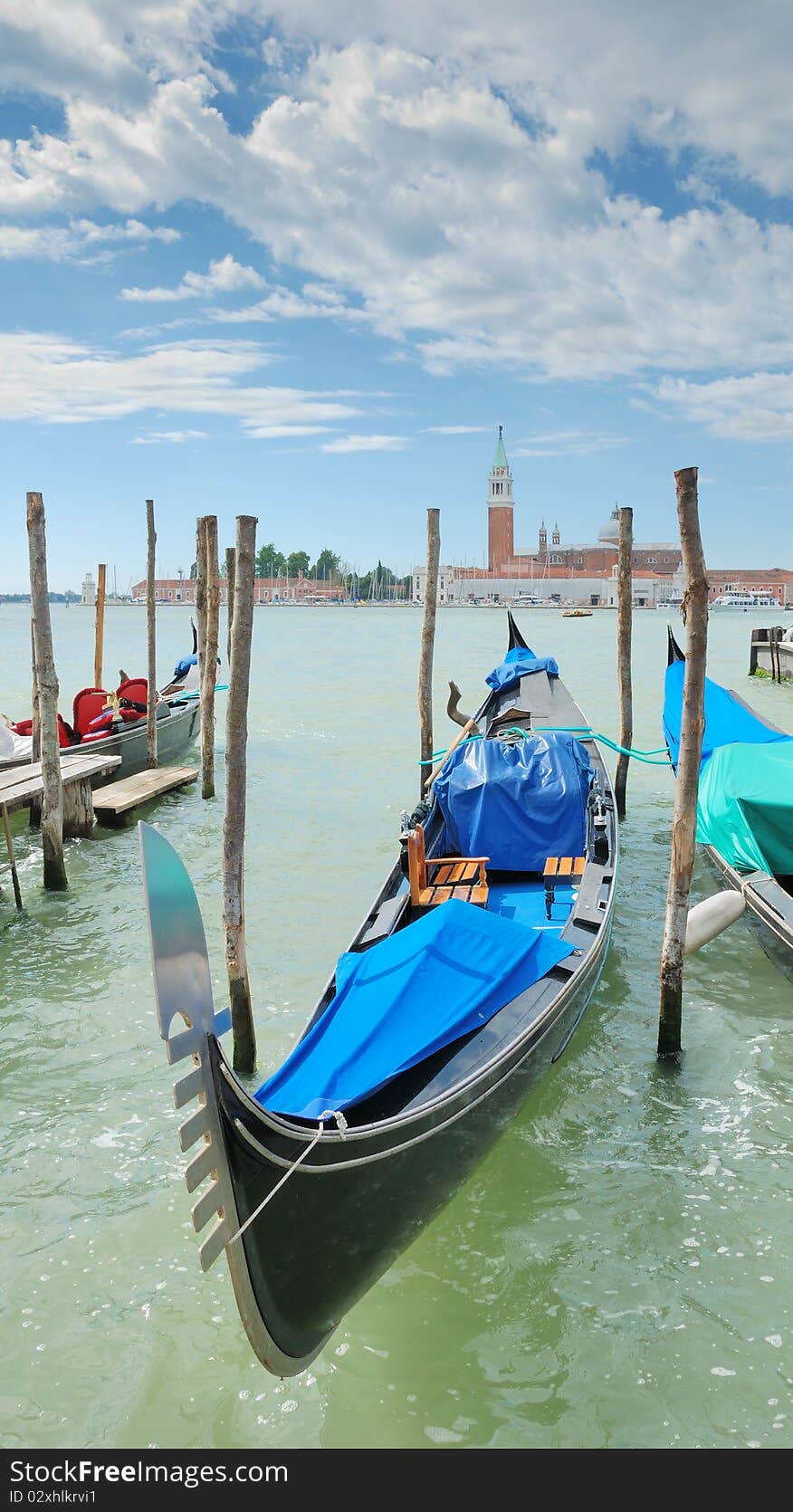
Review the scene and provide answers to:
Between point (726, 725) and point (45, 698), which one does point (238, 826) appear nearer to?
point (45, 698)

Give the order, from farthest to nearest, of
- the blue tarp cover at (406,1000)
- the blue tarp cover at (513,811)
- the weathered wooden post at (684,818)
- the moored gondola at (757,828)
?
the blue tarp cover at (513,811) < the moored gondola at (757,828) < the weathered wooden post at (684,818) < the blue tarp cover at (406,1000)

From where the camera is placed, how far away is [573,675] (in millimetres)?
25078

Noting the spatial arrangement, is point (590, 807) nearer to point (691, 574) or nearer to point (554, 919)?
point (554, 919)

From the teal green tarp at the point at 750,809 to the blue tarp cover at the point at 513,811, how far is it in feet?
2.25

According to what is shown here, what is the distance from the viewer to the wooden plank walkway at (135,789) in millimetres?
7422

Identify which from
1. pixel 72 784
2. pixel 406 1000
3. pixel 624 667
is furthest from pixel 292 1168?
pixel 624 667

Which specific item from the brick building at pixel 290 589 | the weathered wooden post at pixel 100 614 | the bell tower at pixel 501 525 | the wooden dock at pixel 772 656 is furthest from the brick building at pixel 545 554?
the weathered wooden post at pixel 100 614

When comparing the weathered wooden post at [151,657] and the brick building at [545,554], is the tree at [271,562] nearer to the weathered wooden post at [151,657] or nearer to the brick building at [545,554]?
the brick building at [545,554]

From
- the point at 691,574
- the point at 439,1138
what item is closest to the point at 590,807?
the point at 691,574

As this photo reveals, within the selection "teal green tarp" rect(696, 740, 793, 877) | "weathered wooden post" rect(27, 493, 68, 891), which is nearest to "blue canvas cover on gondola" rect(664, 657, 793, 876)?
"teal green tarp" rect(696, 740, 793, 877)

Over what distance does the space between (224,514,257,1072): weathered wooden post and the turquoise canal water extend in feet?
0.68

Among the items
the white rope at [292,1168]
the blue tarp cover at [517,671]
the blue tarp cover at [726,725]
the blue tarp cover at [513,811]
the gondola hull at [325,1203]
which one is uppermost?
the blue tarp cover at [517,671]

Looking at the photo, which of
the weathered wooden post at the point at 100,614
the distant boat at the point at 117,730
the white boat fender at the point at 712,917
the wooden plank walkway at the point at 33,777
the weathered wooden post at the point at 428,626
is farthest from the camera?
the weathered wooden post at the point at 100,614

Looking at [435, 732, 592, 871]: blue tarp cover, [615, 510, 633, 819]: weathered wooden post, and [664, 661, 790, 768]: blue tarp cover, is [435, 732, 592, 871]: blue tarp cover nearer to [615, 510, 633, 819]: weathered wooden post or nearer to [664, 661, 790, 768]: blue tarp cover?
[664, 661, 790, 768]: blue tarp cover
